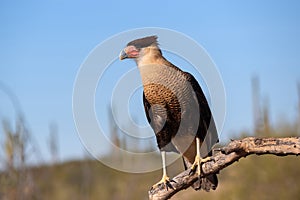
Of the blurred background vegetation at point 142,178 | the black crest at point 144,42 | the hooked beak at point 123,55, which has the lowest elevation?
the blurred background vegetation at point 142,178

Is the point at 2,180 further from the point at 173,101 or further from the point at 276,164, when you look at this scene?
the point at 276,164

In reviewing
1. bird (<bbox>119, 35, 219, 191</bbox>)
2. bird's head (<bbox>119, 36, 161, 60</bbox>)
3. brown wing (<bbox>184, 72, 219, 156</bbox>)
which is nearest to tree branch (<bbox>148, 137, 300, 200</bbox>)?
bird (<bbox>119, 35, 219, 191</bbox>)

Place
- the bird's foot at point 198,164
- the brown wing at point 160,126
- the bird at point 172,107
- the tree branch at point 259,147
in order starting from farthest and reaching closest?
the brown wing at point 160,126
the bird at point 172,107
the bird's foot at point 198,164
the tree branch at point 259,147

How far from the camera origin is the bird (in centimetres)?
566

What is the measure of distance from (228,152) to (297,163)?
1085cm

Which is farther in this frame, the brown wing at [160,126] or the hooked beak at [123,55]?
the brown wing at [160,126]

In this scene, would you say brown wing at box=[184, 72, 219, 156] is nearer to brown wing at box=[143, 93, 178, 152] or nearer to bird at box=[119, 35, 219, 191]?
bird at box=[119, 35, 219, 191]

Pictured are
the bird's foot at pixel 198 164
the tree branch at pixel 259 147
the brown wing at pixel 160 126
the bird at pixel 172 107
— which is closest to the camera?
the tree branch at pixel 259 147

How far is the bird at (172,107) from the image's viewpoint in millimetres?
5664

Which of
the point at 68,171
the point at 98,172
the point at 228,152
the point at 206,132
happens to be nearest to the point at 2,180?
the point at 206,132

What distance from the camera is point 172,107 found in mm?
5754

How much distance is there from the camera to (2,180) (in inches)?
398

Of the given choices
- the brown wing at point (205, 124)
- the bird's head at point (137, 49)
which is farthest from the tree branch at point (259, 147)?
the bird's head at point (137, 49)

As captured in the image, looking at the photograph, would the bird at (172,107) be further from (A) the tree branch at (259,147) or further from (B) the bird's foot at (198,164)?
(A) the tree branch at (259,147)
